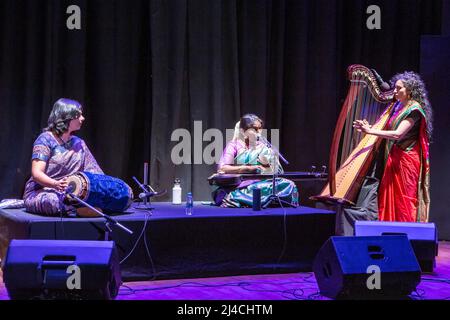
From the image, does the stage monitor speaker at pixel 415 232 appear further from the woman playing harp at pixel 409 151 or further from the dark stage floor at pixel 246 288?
the woman playing harp at pixel 409 151

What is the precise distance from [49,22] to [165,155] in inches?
60.9

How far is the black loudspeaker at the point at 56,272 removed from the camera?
3010 millimetres

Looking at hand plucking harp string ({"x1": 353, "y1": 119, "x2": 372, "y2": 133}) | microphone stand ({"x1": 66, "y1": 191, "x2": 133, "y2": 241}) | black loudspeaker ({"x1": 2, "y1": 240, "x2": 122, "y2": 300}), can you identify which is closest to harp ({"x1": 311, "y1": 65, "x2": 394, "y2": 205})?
hand plucking harp string ({"x1": 353, "y1": 119, "x2": 372, "y2": 133})

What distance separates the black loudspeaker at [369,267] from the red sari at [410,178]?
1386 millimetres

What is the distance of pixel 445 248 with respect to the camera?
5582mm

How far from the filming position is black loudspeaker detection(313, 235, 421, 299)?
3.18 metres

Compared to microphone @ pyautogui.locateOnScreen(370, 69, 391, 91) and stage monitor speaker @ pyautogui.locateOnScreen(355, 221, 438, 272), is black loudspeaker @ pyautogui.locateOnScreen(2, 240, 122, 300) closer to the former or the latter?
stage monitor speaker @ pyautogui.locateOnScreen(355, 221, 438, 272)

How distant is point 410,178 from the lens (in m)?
4.73

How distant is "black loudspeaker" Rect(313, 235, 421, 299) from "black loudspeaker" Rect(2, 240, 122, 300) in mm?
1164

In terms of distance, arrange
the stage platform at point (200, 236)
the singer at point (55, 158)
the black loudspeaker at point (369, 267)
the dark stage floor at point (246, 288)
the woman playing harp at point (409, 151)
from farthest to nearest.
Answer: the woman playing harp at point (409, 151) < the singer at point (55, 158) < the stage platform at point (200, 236) < the dark stage floor at point (246, 288) < the black loudspeaker at point (369, 267)

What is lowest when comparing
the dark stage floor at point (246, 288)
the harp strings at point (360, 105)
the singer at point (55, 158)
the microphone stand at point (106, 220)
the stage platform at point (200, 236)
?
the dark stage floor at point (246, 288)

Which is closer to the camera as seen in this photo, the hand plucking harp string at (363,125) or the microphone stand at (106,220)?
the microphone stand at (106,220)

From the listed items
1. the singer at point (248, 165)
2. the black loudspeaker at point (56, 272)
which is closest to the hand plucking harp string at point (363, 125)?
the singer at point (248, 165)

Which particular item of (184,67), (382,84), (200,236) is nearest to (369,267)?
(200,236)
